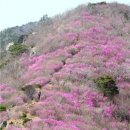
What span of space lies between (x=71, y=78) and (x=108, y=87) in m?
2.84

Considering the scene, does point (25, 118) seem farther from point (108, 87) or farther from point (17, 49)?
point (17, 49)

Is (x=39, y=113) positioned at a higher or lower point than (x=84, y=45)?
lower

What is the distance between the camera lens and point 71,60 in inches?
1464

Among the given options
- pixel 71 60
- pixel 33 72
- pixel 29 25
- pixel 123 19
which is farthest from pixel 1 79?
pixel 29 25

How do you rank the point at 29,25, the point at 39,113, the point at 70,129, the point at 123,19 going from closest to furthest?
the point at 70,129
the point at 39,113
the point at 123,19
the point at 29,25

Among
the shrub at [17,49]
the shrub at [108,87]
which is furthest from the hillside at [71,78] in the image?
the shrub at [17,49]

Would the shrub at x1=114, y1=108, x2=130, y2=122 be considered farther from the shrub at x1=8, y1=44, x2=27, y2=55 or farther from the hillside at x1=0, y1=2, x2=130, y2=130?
the shrub at x1=8, y1=44, x2=27, y2=55

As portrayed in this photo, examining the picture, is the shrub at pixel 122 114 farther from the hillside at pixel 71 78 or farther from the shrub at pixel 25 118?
the shrub at pixel 25 118

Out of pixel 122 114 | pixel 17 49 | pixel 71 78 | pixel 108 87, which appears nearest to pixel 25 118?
pixel 122 114

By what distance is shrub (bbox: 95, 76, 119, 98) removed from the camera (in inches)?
1230

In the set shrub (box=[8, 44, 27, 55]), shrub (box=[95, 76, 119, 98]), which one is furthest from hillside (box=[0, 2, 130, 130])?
shrub (box=[8, 44, 27, 55])

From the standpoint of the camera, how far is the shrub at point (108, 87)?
102ft

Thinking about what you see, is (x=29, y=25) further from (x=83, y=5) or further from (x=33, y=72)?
(x=33, y=72)

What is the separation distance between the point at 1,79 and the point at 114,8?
24216 mm
